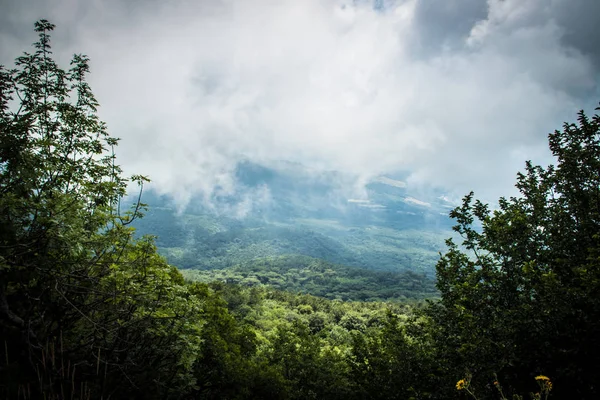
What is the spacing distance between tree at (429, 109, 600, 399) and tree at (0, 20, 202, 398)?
11.0 m

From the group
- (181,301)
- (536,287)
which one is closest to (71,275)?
(181,301)

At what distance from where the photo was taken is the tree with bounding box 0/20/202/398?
222 inches

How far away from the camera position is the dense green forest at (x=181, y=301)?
5910 mm

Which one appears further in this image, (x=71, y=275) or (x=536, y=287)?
(x=536, y=287)

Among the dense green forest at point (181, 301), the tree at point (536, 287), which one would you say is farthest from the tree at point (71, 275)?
the tree at point (536, 287)

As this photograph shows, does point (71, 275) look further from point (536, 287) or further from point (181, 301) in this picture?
point (536, 287)

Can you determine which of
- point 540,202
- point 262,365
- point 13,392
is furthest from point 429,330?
point 13,392

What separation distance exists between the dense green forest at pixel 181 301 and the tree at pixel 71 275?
48 mm

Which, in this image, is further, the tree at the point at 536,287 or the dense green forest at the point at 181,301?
the tree at the point at 536,287

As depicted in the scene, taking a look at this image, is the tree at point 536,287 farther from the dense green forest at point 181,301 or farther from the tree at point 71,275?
the tree at point 71,275

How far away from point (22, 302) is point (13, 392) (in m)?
2.31

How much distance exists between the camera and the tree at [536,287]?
9234 mm

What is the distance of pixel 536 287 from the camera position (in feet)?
34.4

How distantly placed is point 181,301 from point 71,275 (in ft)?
13.2
